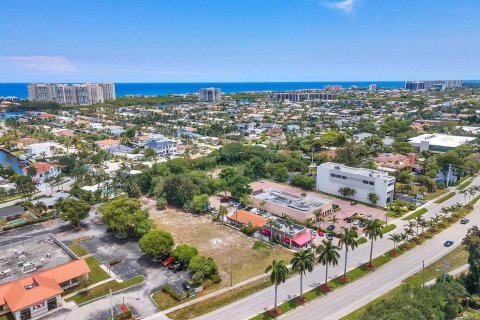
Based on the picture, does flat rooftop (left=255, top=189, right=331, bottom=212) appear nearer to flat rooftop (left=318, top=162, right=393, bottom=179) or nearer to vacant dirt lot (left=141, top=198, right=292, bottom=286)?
flat rooftop (left=318, top=162, right=393, bottom=179)

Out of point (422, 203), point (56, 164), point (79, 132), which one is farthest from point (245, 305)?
point (79, 132)

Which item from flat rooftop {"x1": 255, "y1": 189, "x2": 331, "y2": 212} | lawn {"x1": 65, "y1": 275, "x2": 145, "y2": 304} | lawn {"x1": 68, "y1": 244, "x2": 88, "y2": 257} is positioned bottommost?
lawn {"x1": 68, "y1": 244, "x2": 88, "y2": 257}

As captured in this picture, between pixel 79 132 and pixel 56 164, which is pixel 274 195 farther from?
pixel 79 132

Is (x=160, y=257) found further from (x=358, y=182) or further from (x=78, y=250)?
(x=358, y=182)

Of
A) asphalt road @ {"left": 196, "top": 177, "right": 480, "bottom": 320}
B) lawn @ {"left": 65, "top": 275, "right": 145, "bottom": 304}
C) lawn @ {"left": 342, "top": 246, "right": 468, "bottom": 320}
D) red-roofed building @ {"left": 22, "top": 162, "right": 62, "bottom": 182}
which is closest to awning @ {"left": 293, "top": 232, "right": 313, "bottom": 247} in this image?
asphalt road @ {"left": 196, "top": 177, "right": 480, "bottom": 320}

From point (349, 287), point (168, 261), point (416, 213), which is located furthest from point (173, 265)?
point (416, 213)

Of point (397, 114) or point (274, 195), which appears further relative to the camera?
point (397, 114)
